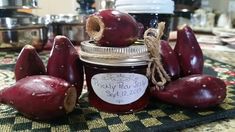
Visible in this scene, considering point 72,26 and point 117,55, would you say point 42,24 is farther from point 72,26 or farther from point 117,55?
point 117,55

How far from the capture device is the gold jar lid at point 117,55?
323 millimetres

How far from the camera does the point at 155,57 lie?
341 millimetres

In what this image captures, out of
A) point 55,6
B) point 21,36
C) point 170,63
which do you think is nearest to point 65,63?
point 170,63

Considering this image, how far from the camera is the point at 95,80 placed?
0.34 m

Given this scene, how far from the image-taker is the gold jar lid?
32 centimetres

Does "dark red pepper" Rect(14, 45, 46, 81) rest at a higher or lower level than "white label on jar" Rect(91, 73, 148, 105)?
higher

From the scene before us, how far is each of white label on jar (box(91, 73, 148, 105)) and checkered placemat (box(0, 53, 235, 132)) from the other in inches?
0.9

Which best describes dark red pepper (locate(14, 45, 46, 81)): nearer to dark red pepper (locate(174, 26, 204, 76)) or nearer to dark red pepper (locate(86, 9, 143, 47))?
dark red pepper (locate(86, 9, 143, 47))

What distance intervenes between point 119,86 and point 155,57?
0.07m

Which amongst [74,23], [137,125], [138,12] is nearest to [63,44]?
[137,125]

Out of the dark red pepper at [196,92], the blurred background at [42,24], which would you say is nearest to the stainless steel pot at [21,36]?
the blurred background at [42,24]

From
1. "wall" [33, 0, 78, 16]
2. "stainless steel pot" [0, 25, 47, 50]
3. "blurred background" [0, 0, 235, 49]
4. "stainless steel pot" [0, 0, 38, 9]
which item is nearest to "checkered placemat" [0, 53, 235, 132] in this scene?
"blurred background" [0, 0, 235, 49]

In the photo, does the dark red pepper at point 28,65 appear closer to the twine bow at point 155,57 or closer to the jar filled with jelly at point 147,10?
the twine bow at point 155,57

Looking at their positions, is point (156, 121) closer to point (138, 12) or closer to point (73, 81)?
point (73, 81)
